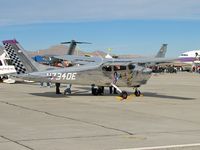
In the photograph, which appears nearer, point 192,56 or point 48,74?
point 48,74

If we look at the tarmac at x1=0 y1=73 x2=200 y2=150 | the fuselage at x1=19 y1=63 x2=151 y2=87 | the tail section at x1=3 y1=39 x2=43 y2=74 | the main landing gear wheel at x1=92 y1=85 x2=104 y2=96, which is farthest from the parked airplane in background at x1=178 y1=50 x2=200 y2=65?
the tarmac at x1=0 y1=73 x2=200 y2=150

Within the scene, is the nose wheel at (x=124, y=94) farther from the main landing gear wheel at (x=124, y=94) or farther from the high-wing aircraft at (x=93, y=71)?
the high-wing aircraft at (x=93, y=71)

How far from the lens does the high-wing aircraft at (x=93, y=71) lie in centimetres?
2241

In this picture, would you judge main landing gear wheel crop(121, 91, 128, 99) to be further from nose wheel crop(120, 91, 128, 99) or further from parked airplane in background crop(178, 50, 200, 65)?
parked airplane in background crop(178, 50, 200, 65)

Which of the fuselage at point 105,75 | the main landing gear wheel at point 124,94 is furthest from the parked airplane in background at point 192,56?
the main landing gear wheel at point 124,94

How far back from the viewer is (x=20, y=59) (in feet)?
75.7

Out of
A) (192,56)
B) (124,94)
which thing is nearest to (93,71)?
(124,94)

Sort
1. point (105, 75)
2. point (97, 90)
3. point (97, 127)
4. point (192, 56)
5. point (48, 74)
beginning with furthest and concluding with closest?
point (192, 56), point (97, 90), point (105, 75), point (48, 74), point (97, 127)

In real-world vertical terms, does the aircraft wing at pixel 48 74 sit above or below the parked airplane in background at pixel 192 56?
above

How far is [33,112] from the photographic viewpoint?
15.3 meters

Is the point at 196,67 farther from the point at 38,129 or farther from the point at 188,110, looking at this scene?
the point at 38,129

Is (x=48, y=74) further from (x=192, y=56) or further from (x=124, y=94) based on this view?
(x=192, y=56)

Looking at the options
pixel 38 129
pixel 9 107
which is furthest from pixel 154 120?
pixel 9 107

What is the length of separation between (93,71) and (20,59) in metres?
3.90
